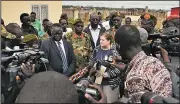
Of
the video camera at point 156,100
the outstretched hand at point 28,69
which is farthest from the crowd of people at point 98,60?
the outstretched hand at point 28,69

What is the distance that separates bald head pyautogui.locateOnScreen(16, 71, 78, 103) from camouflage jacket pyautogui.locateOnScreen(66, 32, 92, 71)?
13.2 feet

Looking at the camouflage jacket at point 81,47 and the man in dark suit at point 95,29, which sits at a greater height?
the man in dark suit at point 95,29

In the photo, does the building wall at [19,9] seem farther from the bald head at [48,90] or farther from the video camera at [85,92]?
the bald head at [48,90]

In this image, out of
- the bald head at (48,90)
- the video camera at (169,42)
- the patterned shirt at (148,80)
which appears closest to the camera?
the bald head at (48,90)

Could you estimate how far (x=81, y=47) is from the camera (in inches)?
262

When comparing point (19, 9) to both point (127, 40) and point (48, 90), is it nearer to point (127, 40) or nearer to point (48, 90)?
point (127, 40)

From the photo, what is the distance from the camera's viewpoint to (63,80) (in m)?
2.32

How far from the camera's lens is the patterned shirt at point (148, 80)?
2.93 metres

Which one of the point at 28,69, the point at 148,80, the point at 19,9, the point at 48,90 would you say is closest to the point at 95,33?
the point at 28,69

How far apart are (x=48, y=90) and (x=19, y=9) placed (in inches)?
493

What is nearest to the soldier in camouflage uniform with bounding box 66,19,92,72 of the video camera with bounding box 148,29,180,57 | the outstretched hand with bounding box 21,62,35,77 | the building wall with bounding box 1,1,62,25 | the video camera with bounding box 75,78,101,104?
the outstretched hand with bounding box 21,62,35,77

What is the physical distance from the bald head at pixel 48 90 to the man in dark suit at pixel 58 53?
3498mm

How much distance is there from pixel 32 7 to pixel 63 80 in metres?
12.9

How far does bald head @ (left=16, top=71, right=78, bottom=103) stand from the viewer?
224 cm
